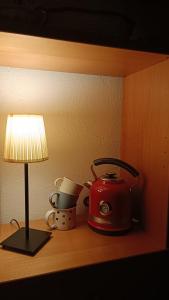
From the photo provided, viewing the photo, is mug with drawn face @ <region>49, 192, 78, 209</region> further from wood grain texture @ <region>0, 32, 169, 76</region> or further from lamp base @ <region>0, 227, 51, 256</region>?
wood grain texture @ <region>0, 32, 169, 76</region>

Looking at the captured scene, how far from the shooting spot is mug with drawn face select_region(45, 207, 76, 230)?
0.95m

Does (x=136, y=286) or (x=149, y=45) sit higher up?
(x=149, y=45)

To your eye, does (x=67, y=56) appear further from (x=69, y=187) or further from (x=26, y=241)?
(x=26, y=241)

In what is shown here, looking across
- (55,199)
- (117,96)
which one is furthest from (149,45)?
(55,199)

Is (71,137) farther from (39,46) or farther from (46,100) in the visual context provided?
(39,46)

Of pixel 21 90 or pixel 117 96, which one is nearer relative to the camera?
pixel 21 90

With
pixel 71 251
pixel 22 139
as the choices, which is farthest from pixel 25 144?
pixel 71 251

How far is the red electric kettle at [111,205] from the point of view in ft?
2.96

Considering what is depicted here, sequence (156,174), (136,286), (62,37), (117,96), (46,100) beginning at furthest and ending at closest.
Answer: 1. (117,96)
2. (46,100)
3. (156,174)
4. (136,286)
5. (62,37)

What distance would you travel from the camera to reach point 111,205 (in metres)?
0.90

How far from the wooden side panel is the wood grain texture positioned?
0.20 ft

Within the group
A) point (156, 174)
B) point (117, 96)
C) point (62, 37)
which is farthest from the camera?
point (117, 96)

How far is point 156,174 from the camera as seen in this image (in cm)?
89

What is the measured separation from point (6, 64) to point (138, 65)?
0.49m
